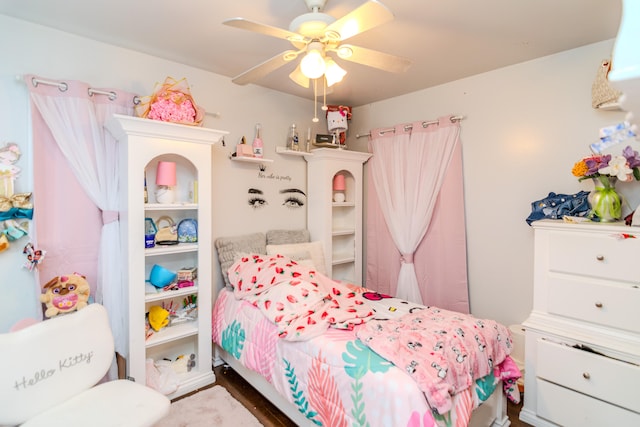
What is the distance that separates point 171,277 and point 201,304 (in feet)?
1.01

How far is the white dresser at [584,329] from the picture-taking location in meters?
1.73

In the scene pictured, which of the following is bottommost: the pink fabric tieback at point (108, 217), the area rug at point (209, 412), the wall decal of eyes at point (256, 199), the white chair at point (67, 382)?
the area rug at point (209, 412)

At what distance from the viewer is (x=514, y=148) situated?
2.62m

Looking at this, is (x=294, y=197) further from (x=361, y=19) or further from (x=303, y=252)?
(x=361, y=19)

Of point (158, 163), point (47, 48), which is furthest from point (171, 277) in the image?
point (47, 48)

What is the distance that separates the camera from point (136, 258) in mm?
2139

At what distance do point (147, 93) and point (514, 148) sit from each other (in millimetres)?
2902

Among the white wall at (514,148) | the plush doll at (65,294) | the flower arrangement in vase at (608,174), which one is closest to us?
Answer: the flower arrangement in vase at (608,174)

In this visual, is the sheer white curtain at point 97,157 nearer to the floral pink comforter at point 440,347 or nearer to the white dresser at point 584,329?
the floral pink comforter at point 440,347

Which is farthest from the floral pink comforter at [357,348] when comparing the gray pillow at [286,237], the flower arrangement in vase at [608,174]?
the flower arrangement in vase at [608,174]

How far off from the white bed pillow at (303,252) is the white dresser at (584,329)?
171 cm

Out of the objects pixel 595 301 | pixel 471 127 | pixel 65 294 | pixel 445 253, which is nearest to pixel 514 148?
pixel 471 127

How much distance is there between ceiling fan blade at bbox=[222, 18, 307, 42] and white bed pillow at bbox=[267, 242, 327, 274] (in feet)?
5.95

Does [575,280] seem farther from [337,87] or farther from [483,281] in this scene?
[337,87]
